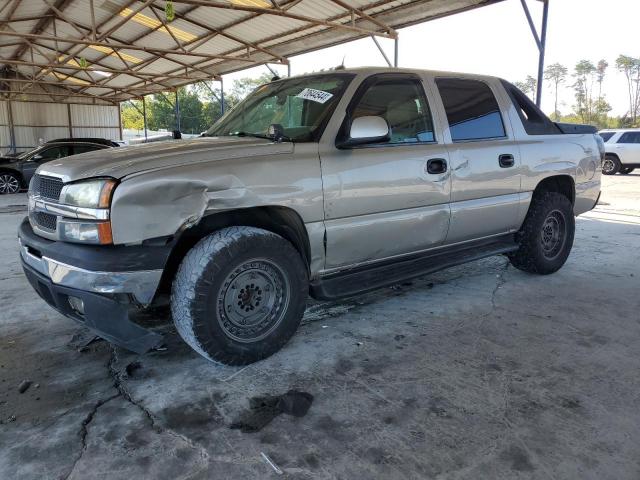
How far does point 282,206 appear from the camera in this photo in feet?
9.55

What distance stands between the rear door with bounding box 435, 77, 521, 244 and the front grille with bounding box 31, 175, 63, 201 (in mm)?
2704

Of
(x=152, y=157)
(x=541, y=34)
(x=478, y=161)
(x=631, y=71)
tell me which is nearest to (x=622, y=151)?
(x=541, y=34)

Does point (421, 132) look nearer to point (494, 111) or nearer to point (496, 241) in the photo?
point (494, 111)

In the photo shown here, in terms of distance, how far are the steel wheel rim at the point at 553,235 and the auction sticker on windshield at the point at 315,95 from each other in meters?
2.66

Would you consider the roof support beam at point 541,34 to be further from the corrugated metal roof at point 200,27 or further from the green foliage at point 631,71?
the green foliage at point 631,71

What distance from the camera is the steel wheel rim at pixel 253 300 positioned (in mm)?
2842

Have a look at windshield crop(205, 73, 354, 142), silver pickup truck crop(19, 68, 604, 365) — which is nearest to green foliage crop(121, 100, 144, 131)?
windshield crop(205, 73, 354, 142)

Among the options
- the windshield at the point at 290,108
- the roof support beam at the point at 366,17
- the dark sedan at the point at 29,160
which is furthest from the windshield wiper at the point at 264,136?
the dark sedan at the point at 29,160

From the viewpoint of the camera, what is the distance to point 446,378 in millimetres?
2818

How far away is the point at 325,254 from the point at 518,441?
5.02 ft

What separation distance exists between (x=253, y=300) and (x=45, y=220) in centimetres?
133

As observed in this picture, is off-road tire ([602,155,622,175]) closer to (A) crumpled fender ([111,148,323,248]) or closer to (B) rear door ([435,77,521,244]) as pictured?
(B) rear door ([435,77,521,244])

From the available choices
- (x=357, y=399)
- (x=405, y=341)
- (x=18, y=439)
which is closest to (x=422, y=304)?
(x=405, y=341)

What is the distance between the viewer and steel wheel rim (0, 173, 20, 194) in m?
12.9
